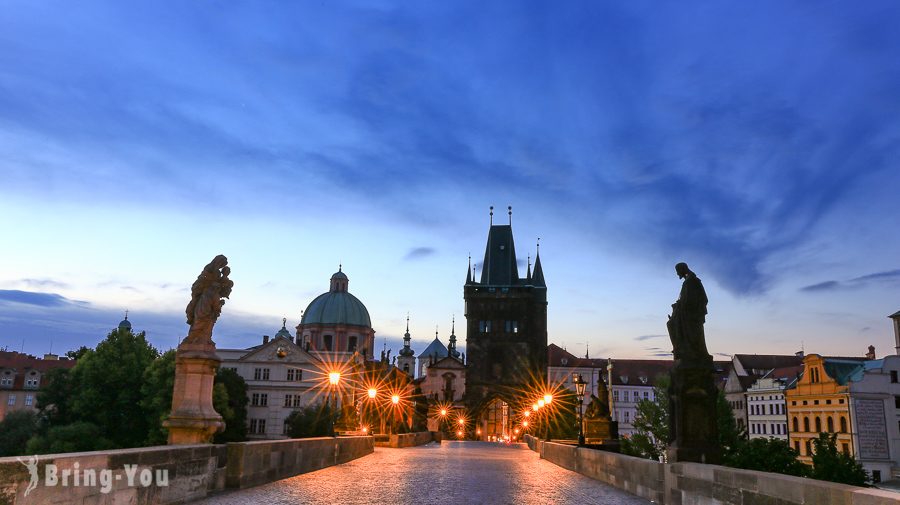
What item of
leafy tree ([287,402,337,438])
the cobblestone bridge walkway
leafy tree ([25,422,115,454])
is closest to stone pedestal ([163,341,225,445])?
the cobblestone bridge walkway

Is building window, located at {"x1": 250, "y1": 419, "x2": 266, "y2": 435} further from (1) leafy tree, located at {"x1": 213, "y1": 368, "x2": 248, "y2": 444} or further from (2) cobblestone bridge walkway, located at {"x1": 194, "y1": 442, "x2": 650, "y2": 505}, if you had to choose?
(2) cobblestone bridge walkway, located at {"x1": 194, "y1": 442, "x2": 650, "y2": 505}

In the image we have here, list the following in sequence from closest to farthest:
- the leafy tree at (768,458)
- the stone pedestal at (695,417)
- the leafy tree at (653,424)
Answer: the stone pedestal at (695,417) → the leafy tree at (768,458) → the leafy tree at (653,424)

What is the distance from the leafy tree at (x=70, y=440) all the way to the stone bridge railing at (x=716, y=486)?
50.3 m

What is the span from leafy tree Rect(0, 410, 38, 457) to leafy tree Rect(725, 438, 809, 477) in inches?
2496

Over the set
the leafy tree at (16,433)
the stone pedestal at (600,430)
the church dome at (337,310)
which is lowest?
the leafy tree at (16,433)

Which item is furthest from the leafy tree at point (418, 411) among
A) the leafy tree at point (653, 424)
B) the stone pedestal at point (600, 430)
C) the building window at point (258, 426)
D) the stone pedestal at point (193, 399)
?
the stone pedestal at point (193, 399)

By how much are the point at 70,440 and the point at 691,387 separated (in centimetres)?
5627

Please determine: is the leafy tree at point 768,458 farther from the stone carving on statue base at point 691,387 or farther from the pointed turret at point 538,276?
the pointed turret at point 538,276

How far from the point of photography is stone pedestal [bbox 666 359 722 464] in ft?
36.7

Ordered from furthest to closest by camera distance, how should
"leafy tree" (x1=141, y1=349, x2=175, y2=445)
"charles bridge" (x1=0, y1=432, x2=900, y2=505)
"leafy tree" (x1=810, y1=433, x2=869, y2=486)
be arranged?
1. "leafy tree" (x1=141, y1=349, x2=175, y2=445)
2. "leafy tree" (x1=810, y1=433, x2=869, y2=486)
3. "charles bridge" (x1=0, y1=432, x2=900, y2=505)

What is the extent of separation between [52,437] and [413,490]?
53.2 metres

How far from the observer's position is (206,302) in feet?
40.9

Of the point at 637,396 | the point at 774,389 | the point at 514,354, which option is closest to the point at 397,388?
the point at 774,389

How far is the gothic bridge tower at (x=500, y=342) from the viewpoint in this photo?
104m
